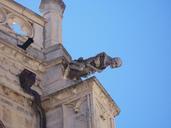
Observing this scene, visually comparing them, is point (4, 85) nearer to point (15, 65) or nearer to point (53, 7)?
point (15, 65)

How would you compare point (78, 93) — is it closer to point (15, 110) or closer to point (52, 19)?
point (15, 110)

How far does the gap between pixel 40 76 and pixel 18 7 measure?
1.55 m

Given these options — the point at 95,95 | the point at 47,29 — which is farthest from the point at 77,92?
the point at 47,29

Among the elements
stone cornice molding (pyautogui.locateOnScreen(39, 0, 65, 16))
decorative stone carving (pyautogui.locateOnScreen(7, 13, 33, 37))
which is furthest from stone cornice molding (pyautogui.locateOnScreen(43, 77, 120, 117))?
stone cornice molding (pyautogui.locateOnScreen(39, 0, 65, 16))

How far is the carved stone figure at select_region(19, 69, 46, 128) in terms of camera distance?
12.0 meters

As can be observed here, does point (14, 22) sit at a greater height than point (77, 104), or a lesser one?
greater

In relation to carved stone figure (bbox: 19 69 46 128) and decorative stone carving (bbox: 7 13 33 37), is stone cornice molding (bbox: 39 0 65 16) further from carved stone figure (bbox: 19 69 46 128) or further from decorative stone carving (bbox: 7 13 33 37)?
carved stone figure (bbox: 19 69 46 128)

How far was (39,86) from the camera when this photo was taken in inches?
497

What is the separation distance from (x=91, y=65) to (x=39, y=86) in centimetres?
93

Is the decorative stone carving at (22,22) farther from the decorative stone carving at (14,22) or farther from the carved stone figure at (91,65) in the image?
the carved stone figure at (91,65)

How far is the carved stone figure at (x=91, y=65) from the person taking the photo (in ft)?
41.7

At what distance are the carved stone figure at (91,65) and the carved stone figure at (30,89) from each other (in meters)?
0.62

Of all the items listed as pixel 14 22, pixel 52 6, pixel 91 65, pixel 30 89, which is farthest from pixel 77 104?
pixel 52 6

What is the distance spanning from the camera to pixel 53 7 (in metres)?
→ 14.5
